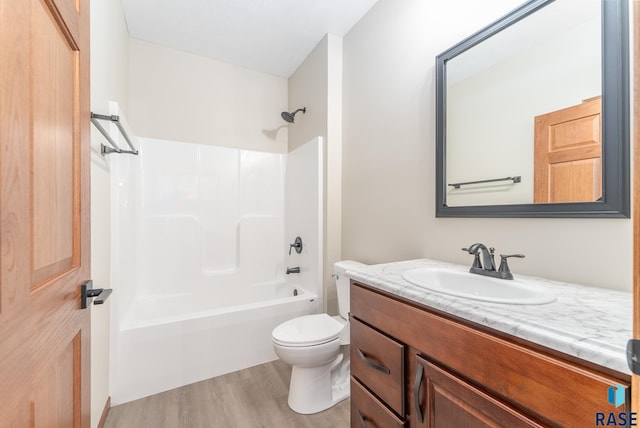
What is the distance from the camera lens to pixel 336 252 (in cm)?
224

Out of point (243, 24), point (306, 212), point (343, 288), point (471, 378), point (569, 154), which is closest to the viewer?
point (471, 378)

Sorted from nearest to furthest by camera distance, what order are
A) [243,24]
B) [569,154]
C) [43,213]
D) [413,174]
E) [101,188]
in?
1. [43,213]
2. [569,154]
3. [101,188]
4. [413,174]
5. [243,24]

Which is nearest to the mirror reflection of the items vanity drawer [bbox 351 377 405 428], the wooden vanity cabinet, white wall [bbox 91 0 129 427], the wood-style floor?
the wooden vanity cabinet

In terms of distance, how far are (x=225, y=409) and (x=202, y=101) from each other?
2484mm

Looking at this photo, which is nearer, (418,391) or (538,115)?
(418,391)

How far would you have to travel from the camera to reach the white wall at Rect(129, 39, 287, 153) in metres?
2.33

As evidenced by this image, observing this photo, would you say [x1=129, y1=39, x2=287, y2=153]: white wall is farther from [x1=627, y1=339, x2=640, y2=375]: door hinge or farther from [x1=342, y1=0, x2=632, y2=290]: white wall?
[x1=627, y1=339, x2=640, y2=375]: door hinge

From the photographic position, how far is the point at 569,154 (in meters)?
0.96

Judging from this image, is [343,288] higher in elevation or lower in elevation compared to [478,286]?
lower

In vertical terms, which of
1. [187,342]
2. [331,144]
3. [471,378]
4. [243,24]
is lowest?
[187,342]

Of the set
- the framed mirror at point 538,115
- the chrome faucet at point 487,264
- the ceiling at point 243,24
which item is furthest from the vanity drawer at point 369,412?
the ceiling at point 243,24

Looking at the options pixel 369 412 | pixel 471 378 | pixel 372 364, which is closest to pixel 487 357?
pixel 471 378

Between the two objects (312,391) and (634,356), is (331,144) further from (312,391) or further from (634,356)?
(634,356)

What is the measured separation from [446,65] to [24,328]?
1.78 meters
